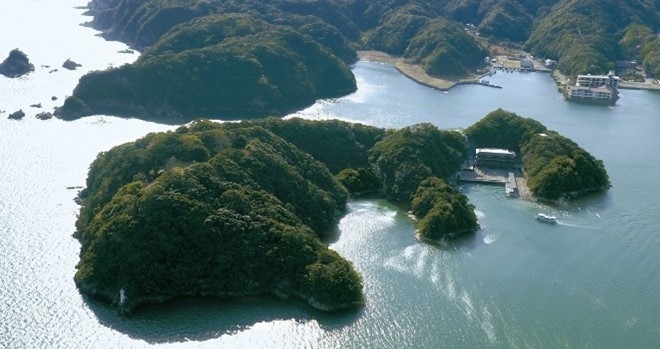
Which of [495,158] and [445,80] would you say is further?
[445,80]

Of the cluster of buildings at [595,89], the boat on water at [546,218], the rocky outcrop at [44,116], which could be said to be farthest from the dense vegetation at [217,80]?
the boat on water at [546,218]

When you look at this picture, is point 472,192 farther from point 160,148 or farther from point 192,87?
point 192,87

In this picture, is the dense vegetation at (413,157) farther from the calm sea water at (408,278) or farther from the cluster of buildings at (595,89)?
the cluster of buildings at (595,89)

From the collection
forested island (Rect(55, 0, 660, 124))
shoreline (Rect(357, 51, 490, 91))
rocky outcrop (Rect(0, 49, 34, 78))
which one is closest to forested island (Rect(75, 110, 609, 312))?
forested island (Rect(55, 0, 660, 124))

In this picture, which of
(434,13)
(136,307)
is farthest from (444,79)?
(136,307)

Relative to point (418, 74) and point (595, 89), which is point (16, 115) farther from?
point (595, 89)

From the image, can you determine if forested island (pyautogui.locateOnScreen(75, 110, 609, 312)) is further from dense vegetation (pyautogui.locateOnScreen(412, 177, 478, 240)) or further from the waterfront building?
the waterfront building

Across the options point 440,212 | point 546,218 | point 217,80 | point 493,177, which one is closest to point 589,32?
point 493,177
